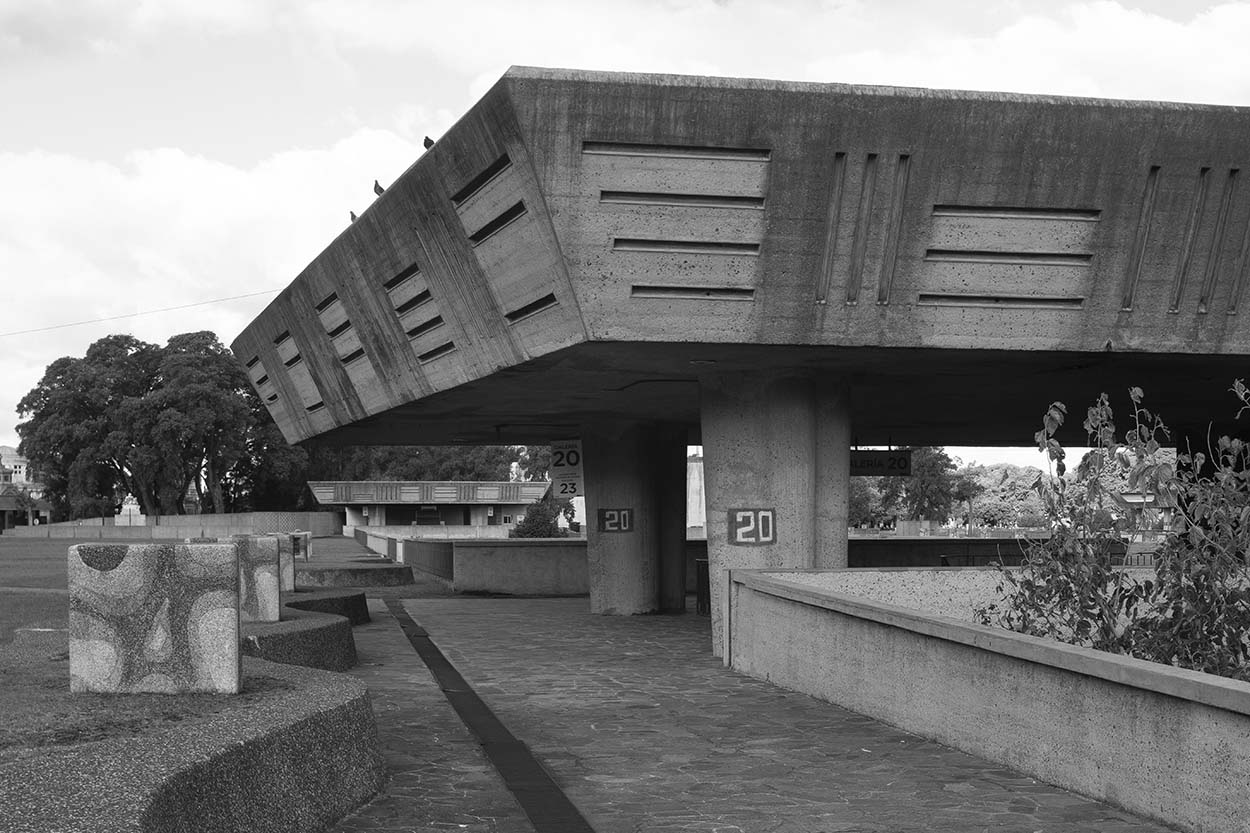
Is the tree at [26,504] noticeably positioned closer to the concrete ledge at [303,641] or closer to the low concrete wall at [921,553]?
the low concrete wall at [921,553]

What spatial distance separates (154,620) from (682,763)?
409cm

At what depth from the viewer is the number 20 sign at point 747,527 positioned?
58.4ft

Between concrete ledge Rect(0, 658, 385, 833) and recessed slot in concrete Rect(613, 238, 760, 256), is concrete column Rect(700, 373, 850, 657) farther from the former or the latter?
concrete ledge Rect(0, 658, 385, 833)

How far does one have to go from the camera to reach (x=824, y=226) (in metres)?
14.9

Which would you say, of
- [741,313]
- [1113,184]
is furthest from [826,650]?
[1113,184]

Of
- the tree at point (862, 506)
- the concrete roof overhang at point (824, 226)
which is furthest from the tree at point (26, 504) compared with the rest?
the concrete roof overhang at point (824, 226)

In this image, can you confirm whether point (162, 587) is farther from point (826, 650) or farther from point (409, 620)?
point (409, 620)

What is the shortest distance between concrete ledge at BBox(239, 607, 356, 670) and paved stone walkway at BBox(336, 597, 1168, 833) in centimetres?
49

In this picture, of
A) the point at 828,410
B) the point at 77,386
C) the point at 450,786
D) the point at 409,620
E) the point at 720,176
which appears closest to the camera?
the point at 450,786

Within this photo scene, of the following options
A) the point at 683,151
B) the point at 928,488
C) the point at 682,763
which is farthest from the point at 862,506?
the point at 682,763

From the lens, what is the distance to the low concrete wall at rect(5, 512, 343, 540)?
7350 cm

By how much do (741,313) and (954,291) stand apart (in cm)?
242

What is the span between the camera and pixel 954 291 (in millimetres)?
15438

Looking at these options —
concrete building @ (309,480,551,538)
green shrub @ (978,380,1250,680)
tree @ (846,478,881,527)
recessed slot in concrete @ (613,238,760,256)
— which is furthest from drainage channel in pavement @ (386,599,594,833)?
tree @ (846,478,881,527)
